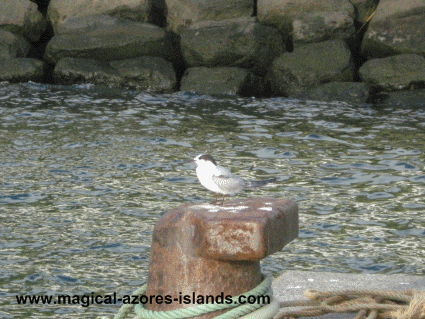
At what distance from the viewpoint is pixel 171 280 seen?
9.95ft

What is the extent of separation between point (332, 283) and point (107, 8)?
12.6 m

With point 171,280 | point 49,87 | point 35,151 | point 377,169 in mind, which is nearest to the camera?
point 171,280

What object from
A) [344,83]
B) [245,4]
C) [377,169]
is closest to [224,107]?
[344,83]

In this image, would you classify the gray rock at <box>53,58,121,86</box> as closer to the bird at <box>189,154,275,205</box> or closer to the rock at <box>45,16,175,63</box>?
the rock at <box>45,16,175,63</box>

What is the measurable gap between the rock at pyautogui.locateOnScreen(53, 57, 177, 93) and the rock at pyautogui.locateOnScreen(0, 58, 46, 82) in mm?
476

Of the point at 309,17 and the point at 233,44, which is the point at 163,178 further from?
the point at 309,17

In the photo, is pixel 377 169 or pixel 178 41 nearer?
pixel 377 169

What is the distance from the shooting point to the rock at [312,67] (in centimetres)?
1386

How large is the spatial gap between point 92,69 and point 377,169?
7837 millimetres

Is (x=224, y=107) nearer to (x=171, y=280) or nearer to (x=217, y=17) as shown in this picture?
(x=217, y=17)

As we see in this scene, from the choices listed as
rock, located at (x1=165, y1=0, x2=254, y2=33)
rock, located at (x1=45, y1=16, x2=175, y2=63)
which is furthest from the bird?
rock, located at (x1=165, y1=0, x2=254, y2=33)

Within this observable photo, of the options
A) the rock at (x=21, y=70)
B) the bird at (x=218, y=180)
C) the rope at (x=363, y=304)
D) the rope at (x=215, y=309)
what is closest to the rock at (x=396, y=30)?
the rock at (x=21, y=70)

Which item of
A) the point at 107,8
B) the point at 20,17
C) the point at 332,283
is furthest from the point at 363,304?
the point at 20,17

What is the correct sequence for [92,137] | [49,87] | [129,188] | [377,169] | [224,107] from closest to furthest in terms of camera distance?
[129,188]
[377,169]
[92,137]
[224,107]
[49,87]
